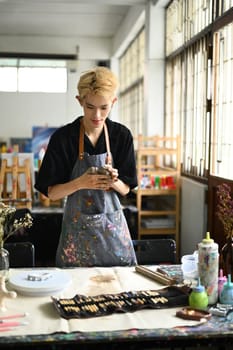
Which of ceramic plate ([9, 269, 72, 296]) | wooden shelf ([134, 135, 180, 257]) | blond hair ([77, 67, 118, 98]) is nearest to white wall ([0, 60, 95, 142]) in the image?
wooden shelf ([134, 135, 180, 257])

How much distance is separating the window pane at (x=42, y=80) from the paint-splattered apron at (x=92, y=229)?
797 cm

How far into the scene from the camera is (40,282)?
1761 millimetres

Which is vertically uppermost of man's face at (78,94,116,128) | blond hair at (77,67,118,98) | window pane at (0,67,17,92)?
window pane at (0,67,17,92)

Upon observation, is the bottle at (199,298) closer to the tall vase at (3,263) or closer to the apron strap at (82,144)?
the tall vase at (3,263)

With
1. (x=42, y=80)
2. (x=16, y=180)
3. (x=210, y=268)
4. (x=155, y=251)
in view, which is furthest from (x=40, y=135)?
(x=210, y=268)

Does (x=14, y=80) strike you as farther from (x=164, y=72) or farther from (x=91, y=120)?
(x=91, y=120)

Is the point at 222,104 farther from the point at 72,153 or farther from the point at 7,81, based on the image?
the point at 7,81

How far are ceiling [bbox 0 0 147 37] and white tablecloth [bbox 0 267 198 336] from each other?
17.7 ft

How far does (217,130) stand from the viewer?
12.9 feet

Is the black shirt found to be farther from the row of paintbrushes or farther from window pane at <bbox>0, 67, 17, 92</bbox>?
window pane at <bbox>0, 67, 17, 92</bbox>

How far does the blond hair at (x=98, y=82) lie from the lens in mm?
2023

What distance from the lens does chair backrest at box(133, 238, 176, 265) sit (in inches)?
94.3

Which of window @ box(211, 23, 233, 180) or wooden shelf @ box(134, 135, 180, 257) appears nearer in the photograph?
window @ box(211, 23, 233, 180)

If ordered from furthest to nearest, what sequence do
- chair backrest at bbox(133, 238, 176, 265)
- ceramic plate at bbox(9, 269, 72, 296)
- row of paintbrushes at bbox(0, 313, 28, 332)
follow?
chair backrest at bbox(133, 238, 176, 265), ceramic plate at bbox(9, 269, 72, 296), row of paintbrushes at bbox(0, 313, 28, 332)
